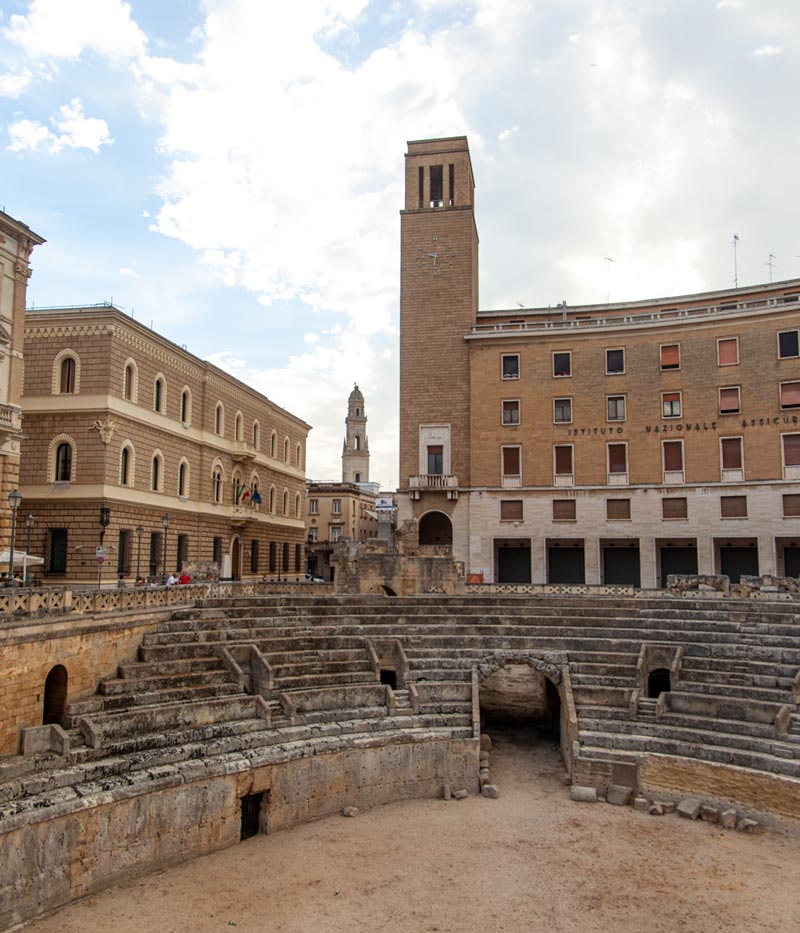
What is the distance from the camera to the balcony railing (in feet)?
125

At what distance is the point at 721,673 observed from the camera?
19.5m

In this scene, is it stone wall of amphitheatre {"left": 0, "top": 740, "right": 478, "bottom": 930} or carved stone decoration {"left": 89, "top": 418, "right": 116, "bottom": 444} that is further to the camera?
carved stone decoration {"left": 89, "top": 418, "right": 116, "bottom": 444}

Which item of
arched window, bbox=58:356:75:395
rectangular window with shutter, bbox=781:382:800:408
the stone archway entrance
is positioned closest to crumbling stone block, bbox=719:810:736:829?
the stone archway entrance

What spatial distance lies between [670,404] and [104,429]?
25.8 metres

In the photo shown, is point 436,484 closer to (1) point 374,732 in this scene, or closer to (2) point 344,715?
(2) point 344,715

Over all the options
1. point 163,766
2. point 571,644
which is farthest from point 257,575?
point 163,766

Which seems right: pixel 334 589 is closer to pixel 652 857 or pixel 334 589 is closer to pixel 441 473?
pixel 441 473

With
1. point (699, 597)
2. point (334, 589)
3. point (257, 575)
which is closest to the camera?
point (699, 597)

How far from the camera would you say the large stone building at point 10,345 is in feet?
80.1

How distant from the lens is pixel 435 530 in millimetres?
40469

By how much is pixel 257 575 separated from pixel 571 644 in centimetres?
2521

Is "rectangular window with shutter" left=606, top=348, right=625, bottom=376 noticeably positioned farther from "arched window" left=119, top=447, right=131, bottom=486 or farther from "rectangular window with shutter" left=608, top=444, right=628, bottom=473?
"arched window" left=119, top=447, right=131, bottom=486

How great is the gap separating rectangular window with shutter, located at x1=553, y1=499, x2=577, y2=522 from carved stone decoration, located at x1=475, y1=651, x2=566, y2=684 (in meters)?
16.7

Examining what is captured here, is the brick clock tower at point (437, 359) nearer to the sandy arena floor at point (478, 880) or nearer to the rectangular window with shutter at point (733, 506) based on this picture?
the rectangular window with shutter at point (733, 506)
